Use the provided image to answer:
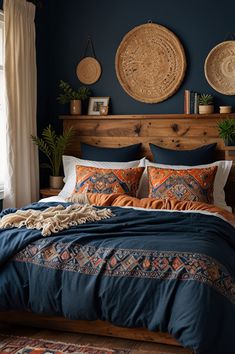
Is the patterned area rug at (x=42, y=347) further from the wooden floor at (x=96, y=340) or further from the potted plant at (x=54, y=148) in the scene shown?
the potted plant at (x=54, y=148)

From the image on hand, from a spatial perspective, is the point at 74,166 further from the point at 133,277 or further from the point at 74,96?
the point at 133,277

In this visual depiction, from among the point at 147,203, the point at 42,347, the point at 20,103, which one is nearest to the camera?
the point at 42,347

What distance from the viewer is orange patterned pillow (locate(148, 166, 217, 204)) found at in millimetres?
4109

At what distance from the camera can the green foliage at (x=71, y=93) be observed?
5.12 metres

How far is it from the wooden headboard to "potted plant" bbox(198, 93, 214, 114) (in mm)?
49

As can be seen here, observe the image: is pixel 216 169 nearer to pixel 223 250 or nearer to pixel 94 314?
pixel 223 250

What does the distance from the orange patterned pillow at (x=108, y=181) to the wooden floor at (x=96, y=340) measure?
149cm

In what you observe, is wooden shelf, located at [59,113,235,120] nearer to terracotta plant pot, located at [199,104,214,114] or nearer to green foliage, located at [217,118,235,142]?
terracotta plant pot, located at [199,104,214,114]

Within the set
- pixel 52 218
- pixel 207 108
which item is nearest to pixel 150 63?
pixel 207 108

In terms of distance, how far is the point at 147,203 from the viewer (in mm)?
3941

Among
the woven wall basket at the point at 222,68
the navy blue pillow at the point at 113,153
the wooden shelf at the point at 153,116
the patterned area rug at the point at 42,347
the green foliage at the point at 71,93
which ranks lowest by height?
the patterned area rug at the point at 42,347

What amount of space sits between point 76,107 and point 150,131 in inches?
32.9

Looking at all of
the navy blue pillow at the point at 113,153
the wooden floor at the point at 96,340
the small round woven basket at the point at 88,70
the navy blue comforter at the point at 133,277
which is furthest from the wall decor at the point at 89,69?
the wooden floor at the point at 96,340

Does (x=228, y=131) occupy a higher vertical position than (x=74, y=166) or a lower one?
higher
